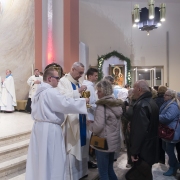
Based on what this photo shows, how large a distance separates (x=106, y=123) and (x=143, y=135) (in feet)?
1.48

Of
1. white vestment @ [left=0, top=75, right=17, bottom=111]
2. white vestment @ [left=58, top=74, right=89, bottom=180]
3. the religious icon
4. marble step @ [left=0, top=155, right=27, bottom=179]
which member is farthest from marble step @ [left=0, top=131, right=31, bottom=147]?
the religious icon

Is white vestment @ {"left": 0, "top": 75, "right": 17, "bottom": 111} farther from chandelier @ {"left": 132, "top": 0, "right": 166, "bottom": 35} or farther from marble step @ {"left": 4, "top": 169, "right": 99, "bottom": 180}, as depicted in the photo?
chandelier @ {"left": 132, "top": 0, "right": 166, "bottom": 35}

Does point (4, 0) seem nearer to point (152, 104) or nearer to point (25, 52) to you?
point (25, 52)

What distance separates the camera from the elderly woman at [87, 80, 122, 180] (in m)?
2.71

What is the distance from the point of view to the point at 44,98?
2.54m

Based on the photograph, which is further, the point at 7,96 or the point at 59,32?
the point at 59,32

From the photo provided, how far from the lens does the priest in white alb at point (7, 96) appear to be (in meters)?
8.22

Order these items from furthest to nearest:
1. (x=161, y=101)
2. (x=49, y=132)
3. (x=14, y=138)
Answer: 1. (x=14, y=138)
2. (x=161, y=101)
3. (x=49, y=132)

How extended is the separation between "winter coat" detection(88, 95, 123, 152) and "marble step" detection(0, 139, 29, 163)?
75.2 inches

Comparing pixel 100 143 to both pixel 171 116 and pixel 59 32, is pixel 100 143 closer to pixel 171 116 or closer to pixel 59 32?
pixel 171 116

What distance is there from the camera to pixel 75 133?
10.1ft

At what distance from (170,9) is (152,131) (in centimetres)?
1174

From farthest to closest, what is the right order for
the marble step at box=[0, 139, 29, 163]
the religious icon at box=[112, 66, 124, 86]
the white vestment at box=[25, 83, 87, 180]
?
the religious icon at box=[112, 66, 124, 86] → the marble step at box=[0, 139, 29, 163] → the white vestment at box=[25, 83, 87, 180]

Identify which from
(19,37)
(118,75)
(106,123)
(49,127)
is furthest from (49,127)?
(118,75)
